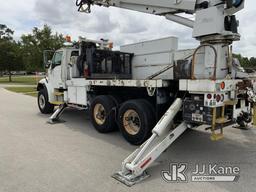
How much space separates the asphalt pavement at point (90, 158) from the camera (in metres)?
3.44

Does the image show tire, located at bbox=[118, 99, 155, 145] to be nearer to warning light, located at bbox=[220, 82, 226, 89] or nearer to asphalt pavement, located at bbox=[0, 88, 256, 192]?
asphalt pavement, located at bbox=[0, 88, 256, 192]

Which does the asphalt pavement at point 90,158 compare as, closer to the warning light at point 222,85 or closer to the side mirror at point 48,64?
the warning light at point 222,85

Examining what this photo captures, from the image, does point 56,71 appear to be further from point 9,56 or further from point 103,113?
point 9,56

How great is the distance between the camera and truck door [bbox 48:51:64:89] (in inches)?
324

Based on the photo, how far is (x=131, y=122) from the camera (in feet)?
17.7

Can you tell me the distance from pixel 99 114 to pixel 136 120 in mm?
1494

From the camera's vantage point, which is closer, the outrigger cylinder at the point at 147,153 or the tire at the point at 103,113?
the outrigger cylinder at the point at 147,153

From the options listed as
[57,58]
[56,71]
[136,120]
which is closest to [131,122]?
[136,120]

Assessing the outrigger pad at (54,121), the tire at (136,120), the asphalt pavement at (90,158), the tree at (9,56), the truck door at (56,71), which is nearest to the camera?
the asphalt pavement at (90,158)

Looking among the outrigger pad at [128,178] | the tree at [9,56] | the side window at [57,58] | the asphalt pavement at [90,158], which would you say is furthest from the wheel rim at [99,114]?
the tree at [9,56]

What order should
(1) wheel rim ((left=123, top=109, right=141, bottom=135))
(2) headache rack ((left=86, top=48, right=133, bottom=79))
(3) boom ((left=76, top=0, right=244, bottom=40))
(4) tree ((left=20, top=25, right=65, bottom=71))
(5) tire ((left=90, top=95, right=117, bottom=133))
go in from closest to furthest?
(3) boom ((left=76, top=0, right=244, bottom=40))
(1) wheel rim ((left=123, top=109, right=141, bottom=135))
(5) tire ((left=90, top=95, right=117, bottom=133))
(2) headache rack ((left=86, top=48, right=133, bottom=79))
(4) tree ((left=20, top=25, right=65, bottom=71))

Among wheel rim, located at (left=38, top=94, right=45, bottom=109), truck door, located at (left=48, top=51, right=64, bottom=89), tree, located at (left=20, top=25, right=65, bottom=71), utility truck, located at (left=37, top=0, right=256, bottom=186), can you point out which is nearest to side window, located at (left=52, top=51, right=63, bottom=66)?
truck door, located at (left=48, top=51, right=64, bottom=89)

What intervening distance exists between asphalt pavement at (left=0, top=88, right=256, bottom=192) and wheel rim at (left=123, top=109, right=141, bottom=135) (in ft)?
1.14

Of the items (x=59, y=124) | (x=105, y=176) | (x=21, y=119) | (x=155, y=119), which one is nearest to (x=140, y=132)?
(x=155, y=119)
